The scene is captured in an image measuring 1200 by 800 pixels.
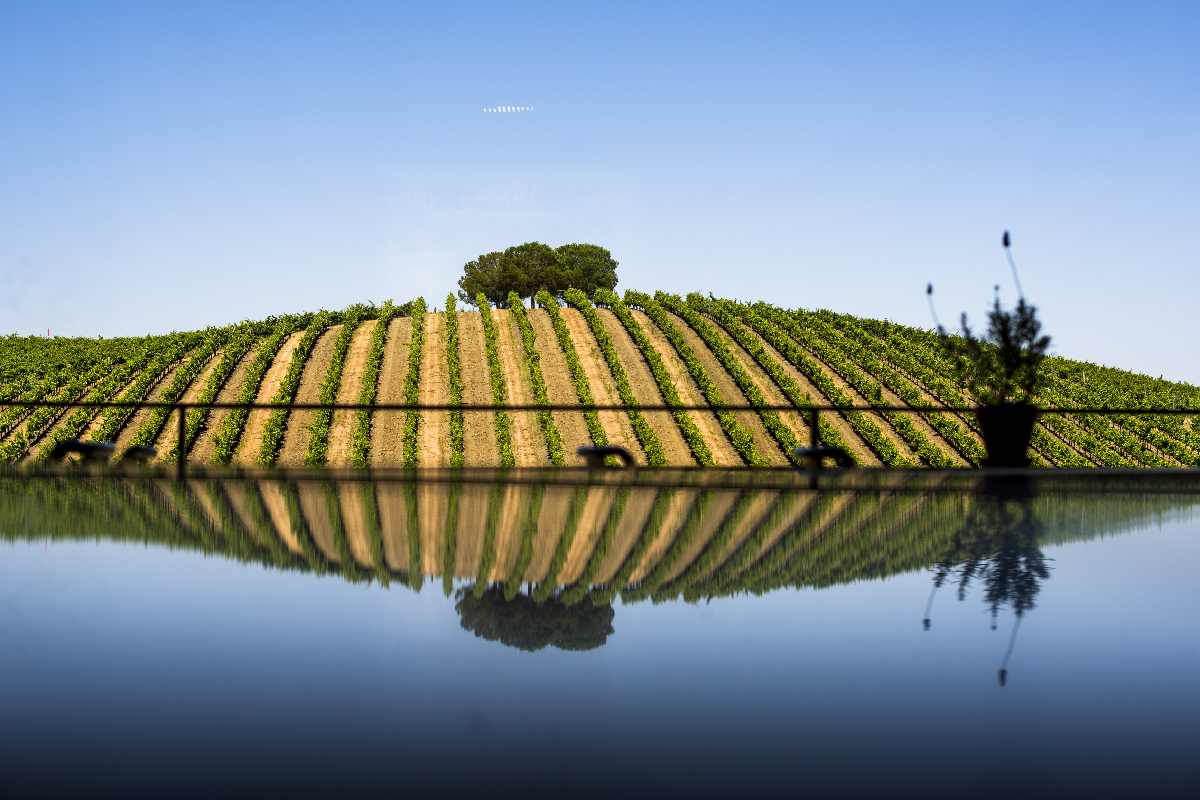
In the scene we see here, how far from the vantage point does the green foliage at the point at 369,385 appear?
35625mm

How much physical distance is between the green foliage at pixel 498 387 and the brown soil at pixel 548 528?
2263 cm

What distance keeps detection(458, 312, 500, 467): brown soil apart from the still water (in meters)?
27.6

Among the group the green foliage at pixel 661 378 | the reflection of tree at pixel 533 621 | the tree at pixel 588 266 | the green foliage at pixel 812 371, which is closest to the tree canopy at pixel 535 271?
the tree at pixel 588 266

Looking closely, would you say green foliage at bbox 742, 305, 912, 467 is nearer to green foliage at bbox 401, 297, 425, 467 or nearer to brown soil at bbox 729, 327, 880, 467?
brown soil at bbox 729, 327, 880, 467

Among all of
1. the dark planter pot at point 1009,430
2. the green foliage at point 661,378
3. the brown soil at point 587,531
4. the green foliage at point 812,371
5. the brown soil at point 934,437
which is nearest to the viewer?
the brown soil at point 587,531

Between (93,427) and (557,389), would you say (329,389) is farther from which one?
(557,389)

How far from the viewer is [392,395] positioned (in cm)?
4188

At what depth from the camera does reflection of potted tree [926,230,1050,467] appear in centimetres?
1342

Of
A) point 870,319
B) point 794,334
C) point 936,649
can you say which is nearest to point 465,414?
point 794,334

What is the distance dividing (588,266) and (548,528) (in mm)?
94667

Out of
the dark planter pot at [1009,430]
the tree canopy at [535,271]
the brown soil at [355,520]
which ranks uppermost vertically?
the tree canopy at [535,271]

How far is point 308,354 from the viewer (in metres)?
47.1

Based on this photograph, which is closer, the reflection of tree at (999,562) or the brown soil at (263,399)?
the reflection of tree at (999,562)

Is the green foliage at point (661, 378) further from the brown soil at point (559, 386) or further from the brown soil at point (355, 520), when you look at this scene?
the brown soil at point (355, 520)
